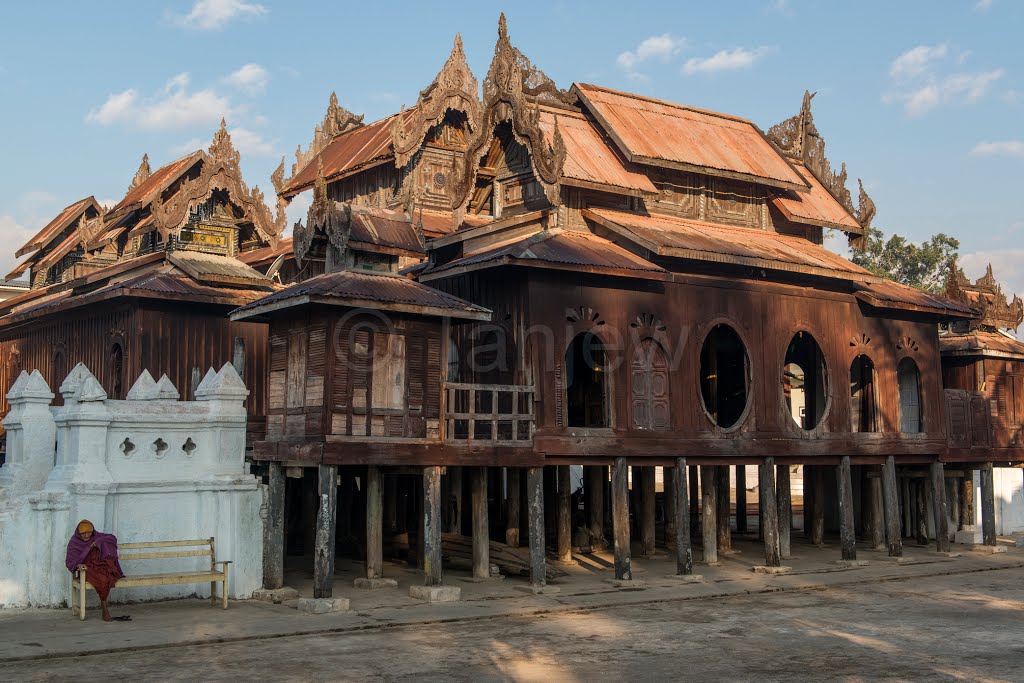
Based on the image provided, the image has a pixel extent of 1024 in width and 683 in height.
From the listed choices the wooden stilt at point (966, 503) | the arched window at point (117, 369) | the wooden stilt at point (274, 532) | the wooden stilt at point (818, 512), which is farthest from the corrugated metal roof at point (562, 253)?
the wooden stilt at point (966, 503)

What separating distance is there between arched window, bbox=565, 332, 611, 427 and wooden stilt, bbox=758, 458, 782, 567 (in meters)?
3.49

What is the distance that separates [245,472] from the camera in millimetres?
19156

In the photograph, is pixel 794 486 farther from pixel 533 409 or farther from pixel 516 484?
pixel 533 409

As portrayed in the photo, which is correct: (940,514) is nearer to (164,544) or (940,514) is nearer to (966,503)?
(966,503)

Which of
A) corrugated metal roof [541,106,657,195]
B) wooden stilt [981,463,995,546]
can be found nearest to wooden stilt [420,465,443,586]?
corrugated metal roof [541,106,657,195]

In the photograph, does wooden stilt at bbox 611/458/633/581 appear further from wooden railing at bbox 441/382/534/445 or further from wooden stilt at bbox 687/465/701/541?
Answer: wooden stilt at bbox 687/465/701/541

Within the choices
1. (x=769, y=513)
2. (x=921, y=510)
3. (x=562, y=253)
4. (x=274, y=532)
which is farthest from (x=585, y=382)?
(x=274, y=532)

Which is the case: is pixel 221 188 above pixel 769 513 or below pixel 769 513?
above

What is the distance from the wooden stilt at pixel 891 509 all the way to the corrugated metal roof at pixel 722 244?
4145 mm

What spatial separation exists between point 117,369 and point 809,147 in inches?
728

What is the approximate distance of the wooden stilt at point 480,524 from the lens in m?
21.1

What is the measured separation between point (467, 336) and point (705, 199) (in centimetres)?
767

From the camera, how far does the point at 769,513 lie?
2431cm

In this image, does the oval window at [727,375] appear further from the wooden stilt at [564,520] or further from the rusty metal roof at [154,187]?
the rusty metal roof at [154,187]
